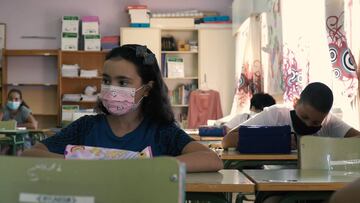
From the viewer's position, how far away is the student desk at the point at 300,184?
5.43ft

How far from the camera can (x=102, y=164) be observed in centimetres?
105

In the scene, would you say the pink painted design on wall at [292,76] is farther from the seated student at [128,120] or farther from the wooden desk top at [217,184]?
the wooden desk top at [217,184]

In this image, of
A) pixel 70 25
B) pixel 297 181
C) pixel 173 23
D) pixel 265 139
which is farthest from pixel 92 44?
pixel 297 181

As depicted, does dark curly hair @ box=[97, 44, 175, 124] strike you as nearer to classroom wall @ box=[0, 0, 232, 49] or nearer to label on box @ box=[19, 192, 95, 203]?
label on box @ box=[19, 192, 95, 203]

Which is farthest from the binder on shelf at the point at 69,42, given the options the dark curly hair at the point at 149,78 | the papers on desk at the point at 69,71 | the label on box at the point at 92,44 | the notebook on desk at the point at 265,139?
the dark curly hair at the point at 149,78

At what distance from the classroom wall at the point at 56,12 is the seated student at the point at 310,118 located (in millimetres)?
5300

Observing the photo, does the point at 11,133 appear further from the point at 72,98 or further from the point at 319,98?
the point at 319,98

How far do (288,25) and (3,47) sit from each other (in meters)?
5.20

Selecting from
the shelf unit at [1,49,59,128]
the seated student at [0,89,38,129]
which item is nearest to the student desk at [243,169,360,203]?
the seated student at [0,89,38,129]

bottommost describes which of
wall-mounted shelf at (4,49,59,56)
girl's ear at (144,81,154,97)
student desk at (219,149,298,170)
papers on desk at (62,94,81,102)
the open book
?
student desk at (219,149,298,170)

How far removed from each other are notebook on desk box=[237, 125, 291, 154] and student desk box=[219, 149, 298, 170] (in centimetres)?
6

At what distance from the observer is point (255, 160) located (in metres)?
3.02

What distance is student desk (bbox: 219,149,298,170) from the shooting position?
2.98m

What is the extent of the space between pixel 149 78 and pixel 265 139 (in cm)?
124
